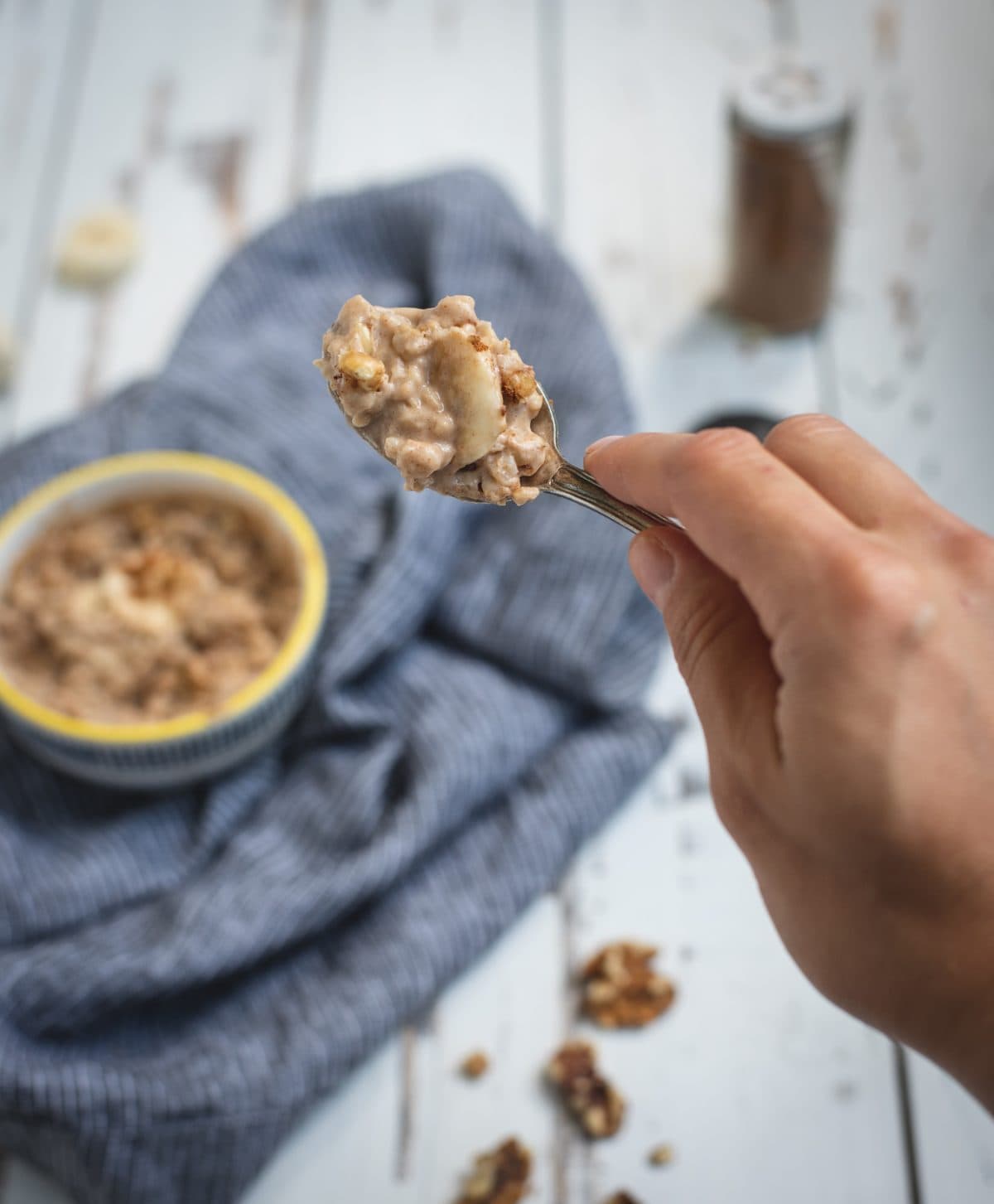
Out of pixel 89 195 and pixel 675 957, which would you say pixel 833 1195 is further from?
pixel 89 195

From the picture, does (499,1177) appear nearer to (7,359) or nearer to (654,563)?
(654,563)

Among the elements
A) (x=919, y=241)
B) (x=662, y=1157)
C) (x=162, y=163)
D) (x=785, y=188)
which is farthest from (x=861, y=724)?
(x=162, y=163)

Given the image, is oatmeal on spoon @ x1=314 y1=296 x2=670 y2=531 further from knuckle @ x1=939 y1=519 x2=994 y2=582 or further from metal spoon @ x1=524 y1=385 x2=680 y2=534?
knuckle @ x1=939 y1=519 x2=994 y2=582

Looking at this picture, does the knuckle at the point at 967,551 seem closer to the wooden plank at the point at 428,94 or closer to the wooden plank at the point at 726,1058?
the wooden plank at the point at 726,1058

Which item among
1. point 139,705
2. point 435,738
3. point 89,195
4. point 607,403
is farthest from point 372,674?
point 89,195

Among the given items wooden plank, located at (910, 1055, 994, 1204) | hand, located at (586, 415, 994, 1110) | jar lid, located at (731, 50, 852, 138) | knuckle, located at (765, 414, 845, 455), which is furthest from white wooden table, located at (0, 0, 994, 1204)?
knuckle, located at (765, 414, 845, 455)
